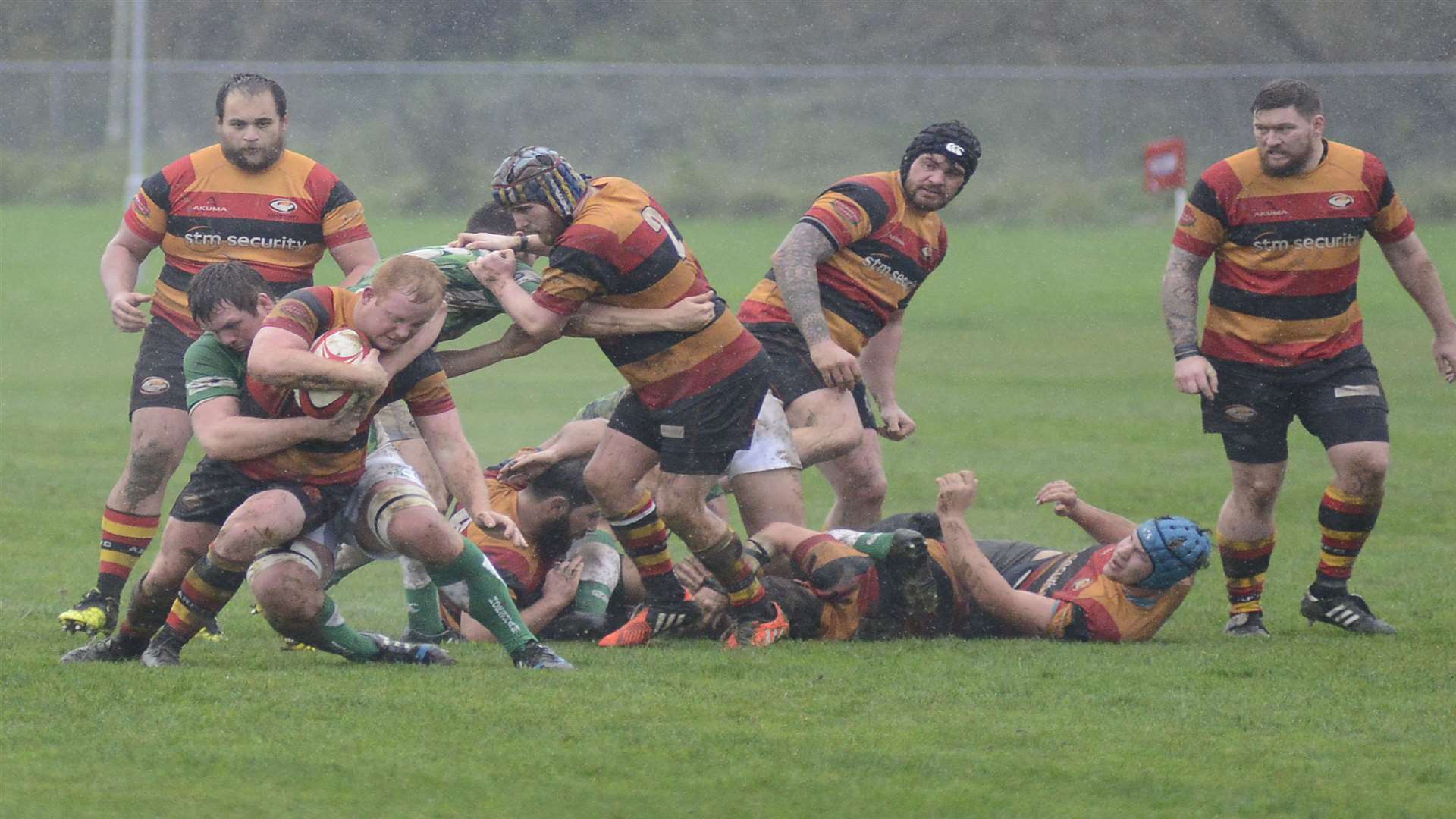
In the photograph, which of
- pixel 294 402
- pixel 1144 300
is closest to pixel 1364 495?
pixel 294 402

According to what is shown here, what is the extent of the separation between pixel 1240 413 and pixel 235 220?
13.1 feet

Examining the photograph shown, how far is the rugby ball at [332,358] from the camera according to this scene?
5.60 m

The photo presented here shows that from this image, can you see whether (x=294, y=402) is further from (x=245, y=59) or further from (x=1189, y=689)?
(x=245, y=59)

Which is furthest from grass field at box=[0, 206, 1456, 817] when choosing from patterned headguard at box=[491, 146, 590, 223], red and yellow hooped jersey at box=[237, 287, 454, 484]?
patterned headguard at box=[491, 146, 590, 223]

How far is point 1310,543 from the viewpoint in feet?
32.9

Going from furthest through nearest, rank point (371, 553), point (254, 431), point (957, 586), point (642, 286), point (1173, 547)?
point (957, 586) → point (1173, 547) → point (642, 286) → point (371, 553) → point (254, 431)

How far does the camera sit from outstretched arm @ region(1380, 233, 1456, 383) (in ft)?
24.4

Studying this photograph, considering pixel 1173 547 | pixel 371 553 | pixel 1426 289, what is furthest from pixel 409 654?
pixel 1426 289

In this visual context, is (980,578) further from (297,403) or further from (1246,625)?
(297,403)

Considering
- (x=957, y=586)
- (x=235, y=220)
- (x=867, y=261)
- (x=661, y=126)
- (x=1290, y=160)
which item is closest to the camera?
(x=957, y=586)

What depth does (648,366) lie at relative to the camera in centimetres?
670

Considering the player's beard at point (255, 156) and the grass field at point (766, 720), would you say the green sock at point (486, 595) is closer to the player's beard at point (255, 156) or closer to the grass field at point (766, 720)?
the grass field at point (766, 720)

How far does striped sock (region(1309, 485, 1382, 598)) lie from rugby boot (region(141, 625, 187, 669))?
4318mm

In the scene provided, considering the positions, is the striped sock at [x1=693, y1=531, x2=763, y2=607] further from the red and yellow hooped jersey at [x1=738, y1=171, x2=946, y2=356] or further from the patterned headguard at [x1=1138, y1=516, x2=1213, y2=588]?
the patterned headguard at [x1=1138, y1=516, x2=1213, y2=588]
